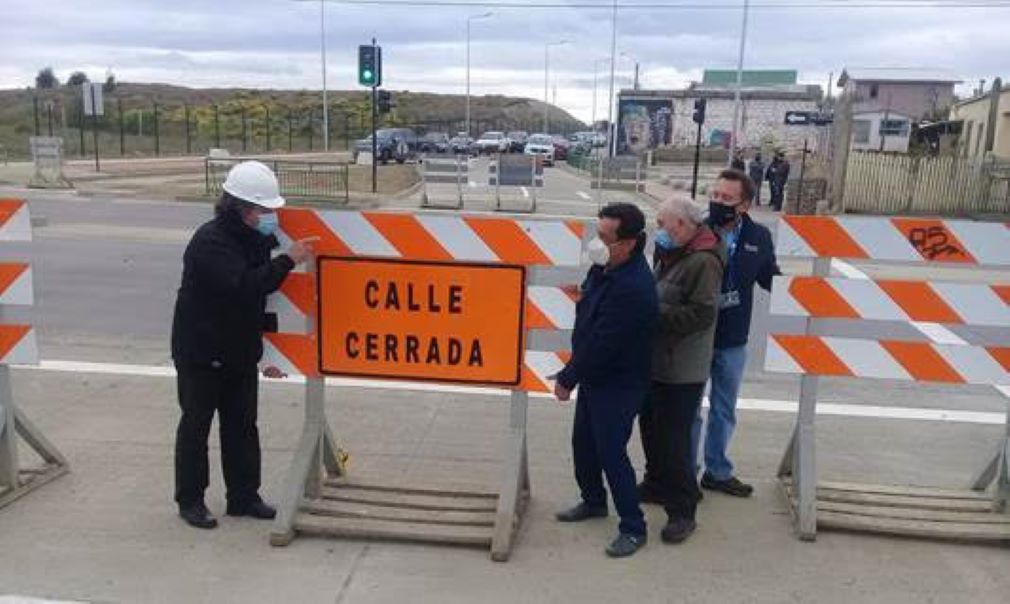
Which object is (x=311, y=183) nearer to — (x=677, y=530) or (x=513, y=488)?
(x=513, y=488)

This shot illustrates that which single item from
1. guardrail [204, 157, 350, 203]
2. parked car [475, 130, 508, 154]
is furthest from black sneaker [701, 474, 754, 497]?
parked car [475, 130, 508, 154]

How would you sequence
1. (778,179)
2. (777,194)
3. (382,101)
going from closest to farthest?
(778,179) < (777,194) < (382,101)

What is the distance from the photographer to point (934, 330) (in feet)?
31.7

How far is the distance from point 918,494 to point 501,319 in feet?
8.20

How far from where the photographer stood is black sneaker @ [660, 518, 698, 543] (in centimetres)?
443

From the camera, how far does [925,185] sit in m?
25.4

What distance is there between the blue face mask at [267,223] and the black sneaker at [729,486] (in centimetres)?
269

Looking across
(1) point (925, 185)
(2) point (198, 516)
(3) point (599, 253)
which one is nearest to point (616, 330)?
(3) point (599, 253)

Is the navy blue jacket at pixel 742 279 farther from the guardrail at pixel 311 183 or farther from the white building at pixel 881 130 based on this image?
the white building at pixel 881 130

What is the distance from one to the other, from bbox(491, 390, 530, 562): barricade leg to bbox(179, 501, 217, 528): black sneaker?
1.39 m

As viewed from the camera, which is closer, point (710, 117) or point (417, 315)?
point (417, 315)


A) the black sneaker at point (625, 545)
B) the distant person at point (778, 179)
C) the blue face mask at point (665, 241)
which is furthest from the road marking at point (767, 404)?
Answer: the distant person at point (778, 179)

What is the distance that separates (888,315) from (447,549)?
2.48m

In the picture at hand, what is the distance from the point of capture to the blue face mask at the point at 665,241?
4.32 metres
